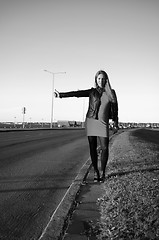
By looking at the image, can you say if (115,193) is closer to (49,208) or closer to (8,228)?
(49,208)

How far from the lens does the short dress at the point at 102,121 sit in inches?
147

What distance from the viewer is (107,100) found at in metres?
3.72

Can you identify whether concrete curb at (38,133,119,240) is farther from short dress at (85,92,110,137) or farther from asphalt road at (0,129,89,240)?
short dress at (85,92,110,137)

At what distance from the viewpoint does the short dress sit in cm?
372

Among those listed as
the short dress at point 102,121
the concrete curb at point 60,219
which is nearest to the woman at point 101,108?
the short dress at point 102,121

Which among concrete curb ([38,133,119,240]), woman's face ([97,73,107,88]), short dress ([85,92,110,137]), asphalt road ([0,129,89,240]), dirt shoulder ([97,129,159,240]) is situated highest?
woman's face ([97,73,107,88])

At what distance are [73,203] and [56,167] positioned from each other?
2.71 meters

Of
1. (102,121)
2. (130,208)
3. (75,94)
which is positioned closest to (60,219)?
(130,208)

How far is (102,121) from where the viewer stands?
3.72 metres

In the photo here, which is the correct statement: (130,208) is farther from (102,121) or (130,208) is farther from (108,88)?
(108,88)

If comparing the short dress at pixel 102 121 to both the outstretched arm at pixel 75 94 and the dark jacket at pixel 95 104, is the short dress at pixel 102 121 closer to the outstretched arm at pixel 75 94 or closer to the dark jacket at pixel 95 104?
the dark jacket at pixel 95 104

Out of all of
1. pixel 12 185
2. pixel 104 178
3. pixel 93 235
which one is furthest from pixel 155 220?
pixel 12 185

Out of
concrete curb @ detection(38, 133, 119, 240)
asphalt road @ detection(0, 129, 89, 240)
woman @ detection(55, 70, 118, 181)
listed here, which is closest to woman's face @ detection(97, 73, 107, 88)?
woman @ detection(55, 70, 118, 181)

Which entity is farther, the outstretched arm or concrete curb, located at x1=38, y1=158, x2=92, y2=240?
the outstretched arm
